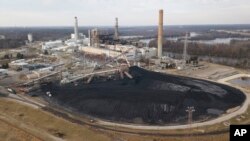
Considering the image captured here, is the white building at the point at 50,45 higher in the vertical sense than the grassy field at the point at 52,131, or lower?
higher

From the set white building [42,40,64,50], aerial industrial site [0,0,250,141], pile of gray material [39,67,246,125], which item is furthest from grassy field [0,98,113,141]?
white building [42,40,64,50]

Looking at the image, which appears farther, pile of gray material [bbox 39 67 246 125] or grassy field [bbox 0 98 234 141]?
pile of gray material [bbox 39 67 246 125]

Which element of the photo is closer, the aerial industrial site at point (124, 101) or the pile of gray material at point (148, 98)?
the aerial industrial site at point (124, 101)

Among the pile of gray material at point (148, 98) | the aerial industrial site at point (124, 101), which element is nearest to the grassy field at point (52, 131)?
the aerial industrial site at point (124, 101)

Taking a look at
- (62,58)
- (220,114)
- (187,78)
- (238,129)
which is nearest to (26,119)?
(220,114)

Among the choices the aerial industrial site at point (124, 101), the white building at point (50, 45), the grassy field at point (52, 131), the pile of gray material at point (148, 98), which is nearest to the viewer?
the grassy field at point (52, 131)

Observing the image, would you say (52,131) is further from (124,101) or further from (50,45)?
(50,45)

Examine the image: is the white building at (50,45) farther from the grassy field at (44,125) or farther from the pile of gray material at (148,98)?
the grassy field at (44,125)

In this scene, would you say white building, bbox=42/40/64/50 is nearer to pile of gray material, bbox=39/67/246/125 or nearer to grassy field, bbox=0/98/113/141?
pile of gray material, bbox=39/67/246/125
